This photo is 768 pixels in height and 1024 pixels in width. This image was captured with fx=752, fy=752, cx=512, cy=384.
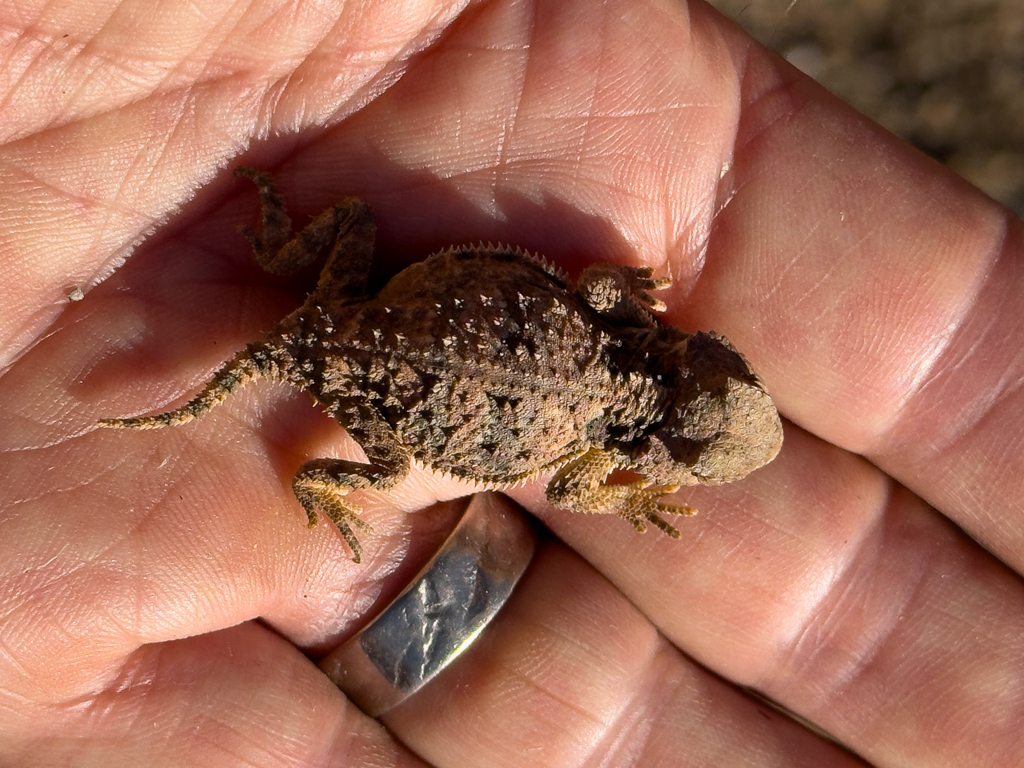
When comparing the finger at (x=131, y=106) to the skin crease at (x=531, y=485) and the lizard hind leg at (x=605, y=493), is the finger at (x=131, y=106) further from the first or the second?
the lizard hind leg at (x=605, y=493)

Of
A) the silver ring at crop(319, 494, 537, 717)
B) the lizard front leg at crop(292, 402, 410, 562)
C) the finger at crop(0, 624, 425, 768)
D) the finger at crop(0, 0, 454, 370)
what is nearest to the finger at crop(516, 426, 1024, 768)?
the silver ring at crop(319, 494, 537, 717)

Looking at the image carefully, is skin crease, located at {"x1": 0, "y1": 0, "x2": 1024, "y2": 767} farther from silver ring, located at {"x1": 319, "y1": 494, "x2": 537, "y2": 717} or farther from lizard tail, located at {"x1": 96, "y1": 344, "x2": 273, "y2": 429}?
lizard tail, located at {"x1": 96, "y1": 344, "x2": 273, "y2": 429}

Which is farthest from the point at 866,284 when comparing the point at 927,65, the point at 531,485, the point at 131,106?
the point at 131,106

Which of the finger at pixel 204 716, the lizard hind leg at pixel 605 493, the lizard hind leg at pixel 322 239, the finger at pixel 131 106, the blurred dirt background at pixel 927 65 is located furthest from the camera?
the blurred dirt background at pixel 927 65

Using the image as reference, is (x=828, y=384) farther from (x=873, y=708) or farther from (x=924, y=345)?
(x=873, y=708)

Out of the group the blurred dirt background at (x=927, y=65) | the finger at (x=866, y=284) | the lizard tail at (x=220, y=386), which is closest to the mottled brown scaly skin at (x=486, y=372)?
the lizard tail at (x=220, y=386)

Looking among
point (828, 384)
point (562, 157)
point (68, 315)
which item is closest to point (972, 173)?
point (828, 384)
